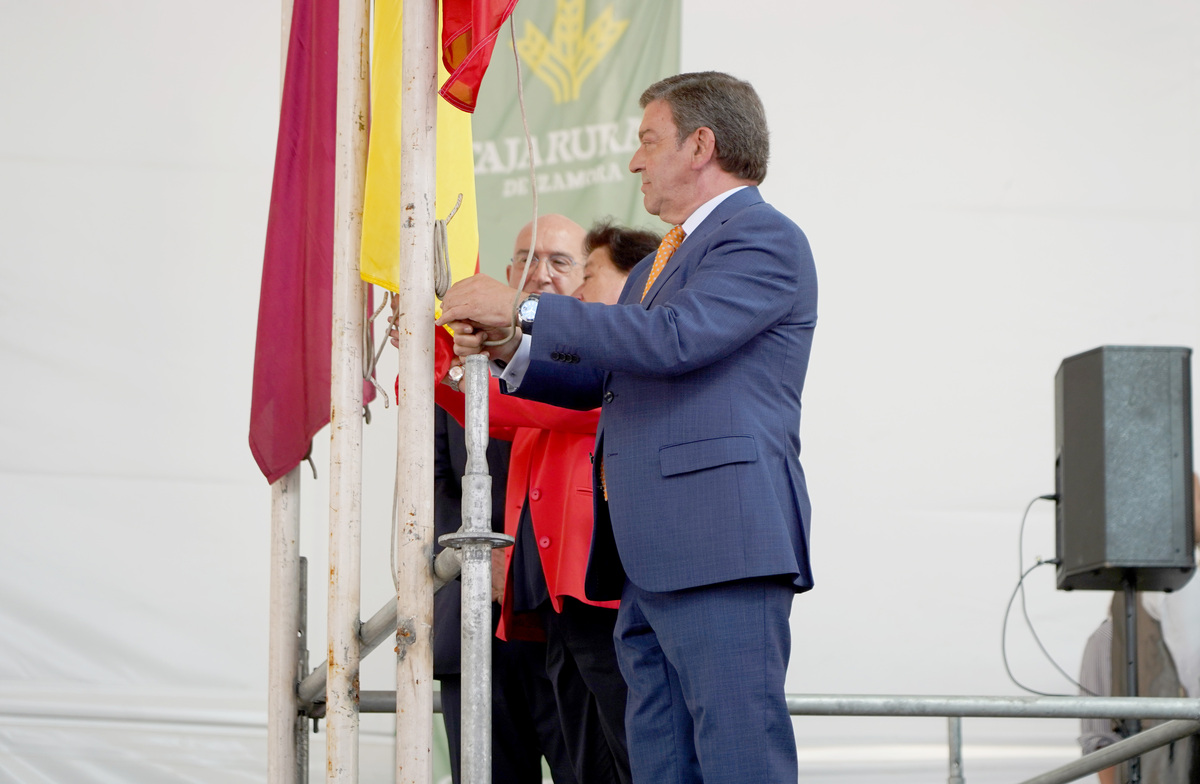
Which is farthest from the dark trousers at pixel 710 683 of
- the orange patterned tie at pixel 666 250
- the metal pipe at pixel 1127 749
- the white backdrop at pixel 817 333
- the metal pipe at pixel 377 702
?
the white backdrop at pixel 817 333

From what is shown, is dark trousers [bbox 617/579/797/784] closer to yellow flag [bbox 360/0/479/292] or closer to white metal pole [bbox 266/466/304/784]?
yellow flag [bbox 360/0/479/292]

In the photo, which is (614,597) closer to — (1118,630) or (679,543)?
(679,543)

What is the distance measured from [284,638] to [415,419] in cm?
68

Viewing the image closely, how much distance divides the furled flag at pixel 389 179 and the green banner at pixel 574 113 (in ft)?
5.73

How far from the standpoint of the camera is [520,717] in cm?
240

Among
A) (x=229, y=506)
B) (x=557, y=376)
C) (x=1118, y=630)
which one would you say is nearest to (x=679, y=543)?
(x=557, y=376)

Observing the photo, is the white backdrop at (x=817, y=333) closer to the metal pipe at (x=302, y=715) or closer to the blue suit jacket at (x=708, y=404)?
the metal pipe at (x=302, y=715)

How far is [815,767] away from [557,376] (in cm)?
244

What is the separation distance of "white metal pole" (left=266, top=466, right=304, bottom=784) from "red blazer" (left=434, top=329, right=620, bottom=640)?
1.12ft

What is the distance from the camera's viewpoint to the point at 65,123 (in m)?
3.83

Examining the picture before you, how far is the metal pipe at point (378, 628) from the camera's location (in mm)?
1685

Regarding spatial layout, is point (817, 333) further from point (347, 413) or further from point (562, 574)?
point (347, 413)

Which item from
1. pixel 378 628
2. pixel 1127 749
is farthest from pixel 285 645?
pixel 1127 749

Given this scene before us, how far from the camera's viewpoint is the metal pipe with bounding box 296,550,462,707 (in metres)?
1.68
